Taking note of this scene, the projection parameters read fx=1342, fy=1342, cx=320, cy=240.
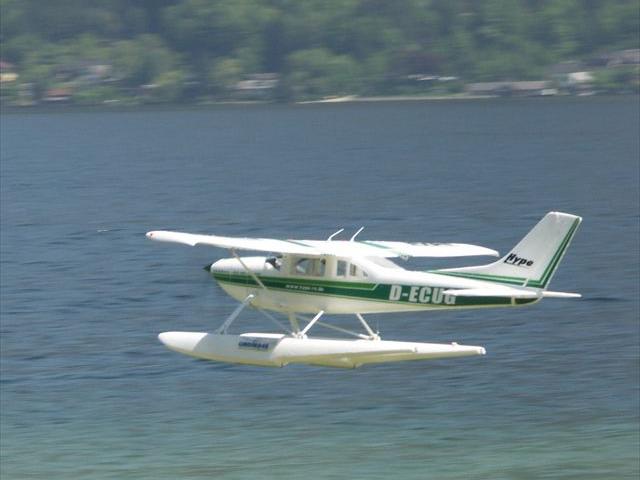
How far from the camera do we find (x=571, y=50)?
178 meters

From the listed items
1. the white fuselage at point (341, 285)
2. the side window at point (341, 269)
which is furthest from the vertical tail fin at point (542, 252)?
the side window at point (341, 269)

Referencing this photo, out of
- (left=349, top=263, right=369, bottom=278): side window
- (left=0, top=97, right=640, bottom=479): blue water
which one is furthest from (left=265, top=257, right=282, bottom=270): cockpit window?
(left=0, top=97, right=640, bottom=479): blue water

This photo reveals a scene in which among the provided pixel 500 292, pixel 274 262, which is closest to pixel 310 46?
pixel 274 262

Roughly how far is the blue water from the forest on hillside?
79.1 m

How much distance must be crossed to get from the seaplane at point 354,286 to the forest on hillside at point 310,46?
14399cm

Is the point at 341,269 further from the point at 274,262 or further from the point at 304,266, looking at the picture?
the point at 274,262

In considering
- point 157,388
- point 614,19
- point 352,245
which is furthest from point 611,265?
point 614,19

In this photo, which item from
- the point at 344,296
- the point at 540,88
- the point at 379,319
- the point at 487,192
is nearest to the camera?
the point at 344,296

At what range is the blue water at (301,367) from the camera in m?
30.9

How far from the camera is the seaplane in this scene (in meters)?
24.0

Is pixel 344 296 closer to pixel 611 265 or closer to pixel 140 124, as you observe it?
pixel 611 265

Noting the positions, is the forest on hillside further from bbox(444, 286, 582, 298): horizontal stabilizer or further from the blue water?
bbox(444, 286, 582, 298): horizontal stabilizer

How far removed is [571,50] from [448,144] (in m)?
62.3

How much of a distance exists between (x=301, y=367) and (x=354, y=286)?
519 inches
